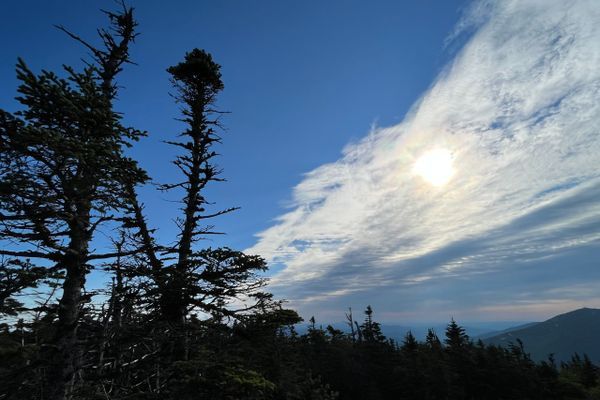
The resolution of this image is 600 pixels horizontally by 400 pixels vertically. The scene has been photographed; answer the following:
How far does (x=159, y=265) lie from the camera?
390 inches

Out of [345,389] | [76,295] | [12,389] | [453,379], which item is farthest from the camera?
[345,389]

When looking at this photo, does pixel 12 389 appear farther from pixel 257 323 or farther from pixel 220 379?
pixel 257 323

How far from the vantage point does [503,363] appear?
42281 millimetres

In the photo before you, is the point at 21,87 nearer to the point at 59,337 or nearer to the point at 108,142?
the point at 108,142

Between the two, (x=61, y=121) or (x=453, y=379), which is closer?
(x=61, y=121)

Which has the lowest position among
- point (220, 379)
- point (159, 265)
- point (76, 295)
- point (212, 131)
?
point (220, 379)

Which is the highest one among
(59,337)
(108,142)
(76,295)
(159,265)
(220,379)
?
(108,142)

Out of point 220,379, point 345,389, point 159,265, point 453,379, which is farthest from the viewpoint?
point 345,389

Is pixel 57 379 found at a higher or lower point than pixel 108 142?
lower

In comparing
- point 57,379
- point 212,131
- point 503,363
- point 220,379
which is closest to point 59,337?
point 57,379

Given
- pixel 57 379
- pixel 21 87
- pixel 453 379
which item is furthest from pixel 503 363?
pixel 21 87

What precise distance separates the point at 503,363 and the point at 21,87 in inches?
2175

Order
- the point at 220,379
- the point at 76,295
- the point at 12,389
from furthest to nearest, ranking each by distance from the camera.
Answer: the point at 220,379, the point at 76,295, the point at 12,389

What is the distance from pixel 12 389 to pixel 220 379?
4.38 metres
